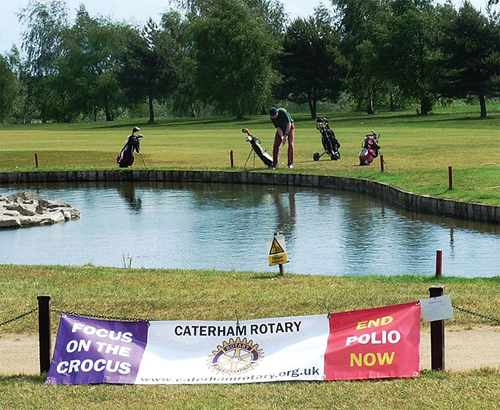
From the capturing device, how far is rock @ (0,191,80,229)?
89.4 ft

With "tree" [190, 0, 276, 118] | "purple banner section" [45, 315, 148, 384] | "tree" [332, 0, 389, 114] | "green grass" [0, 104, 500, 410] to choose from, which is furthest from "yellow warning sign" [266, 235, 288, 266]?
"tree" [190, 0, 276, 118]

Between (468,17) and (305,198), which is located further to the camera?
(468,17)

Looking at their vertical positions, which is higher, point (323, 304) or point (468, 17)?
point (468, 17)

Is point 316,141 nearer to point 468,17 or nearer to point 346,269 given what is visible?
point 468,17

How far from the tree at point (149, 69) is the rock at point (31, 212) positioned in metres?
71.3

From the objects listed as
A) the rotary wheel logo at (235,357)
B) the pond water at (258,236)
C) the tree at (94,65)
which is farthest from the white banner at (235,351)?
the tree at (94,65)

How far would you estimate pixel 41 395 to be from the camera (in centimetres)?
840

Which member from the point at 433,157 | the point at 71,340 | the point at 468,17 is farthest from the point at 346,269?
the point at 468,17

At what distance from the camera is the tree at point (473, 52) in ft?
246

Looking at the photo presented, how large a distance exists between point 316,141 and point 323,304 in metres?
43.4

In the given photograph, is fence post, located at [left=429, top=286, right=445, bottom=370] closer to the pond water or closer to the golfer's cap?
the pond water

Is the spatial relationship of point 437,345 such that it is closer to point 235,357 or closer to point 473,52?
point 235,357

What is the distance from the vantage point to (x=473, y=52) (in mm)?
75625

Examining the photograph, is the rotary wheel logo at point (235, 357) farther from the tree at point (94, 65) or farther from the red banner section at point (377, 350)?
the tree at point (94, 65)
